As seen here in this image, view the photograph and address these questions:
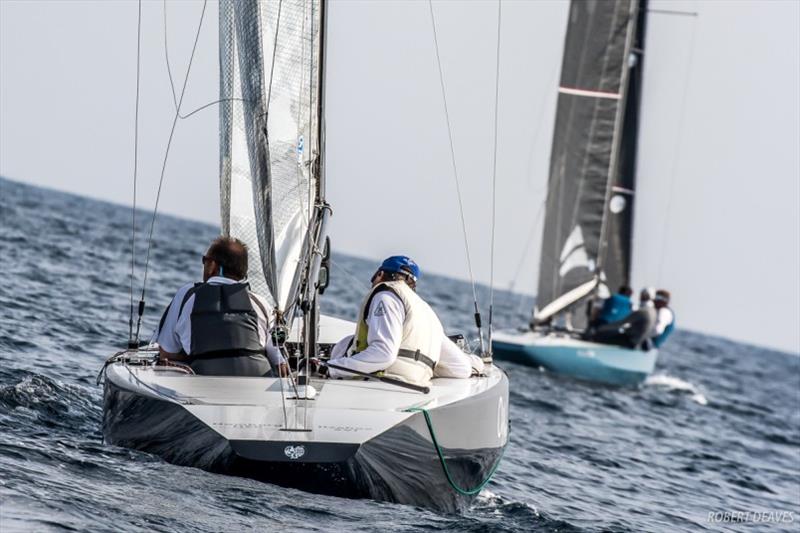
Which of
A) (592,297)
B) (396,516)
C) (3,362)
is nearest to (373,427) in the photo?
(396,516)

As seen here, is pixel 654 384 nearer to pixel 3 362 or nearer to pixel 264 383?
pixel 3 362

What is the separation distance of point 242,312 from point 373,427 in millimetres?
1122

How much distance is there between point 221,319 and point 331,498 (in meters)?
1.24

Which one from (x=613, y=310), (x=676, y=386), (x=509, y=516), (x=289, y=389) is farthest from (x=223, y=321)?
(x=676, y=386)

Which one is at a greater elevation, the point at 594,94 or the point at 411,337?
the point at 594,94

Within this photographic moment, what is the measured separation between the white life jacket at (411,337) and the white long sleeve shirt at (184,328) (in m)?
0.48

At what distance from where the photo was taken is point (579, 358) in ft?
63.3

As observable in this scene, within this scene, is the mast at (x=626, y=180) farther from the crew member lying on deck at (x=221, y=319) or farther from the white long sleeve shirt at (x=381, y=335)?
the crew member lying on deck at (x=221, y=319)

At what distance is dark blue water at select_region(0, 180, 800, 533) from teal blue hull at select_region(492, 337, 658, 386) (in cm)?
38

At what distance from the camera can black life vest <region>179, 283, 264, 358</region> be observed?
675cm

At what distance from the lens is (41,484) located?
5805 mm

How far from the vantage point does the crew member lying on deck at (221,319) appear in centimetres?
677

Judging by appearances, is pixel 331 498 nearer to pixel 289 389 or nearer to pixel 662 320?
pixel 289 389

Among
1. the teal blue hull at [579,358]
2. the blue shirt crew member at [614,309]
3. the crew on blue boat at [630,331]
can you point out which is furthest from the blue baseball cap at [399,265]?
the blue shirt crew member at [614,309]
